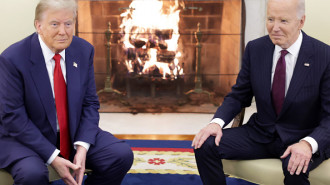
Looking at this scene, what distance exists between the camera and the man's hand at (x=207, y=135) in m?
2.17

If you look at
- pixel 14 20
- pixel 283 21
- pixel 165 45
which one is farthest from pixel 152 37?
pixel 283 21

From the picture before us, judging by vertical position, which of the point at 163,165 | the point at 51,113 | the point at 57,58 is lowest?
the point at 163,165

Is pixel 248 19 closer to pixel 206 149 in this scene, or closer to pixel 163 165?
pixel 163 165

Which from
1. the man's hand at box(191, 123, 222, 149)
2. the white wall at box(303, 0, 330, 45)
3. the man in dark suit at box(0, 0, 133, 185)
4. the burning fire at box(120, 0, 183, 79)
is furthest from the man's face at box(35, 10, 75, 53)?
the burning fire at box(120, 0, 183, 79)

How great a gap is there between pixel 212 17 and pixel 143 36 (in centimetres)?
70

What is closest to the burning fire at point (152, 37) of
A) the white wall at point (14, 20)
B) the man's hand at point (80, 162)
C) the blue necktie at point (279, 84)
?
the white wall at point (14, 20)

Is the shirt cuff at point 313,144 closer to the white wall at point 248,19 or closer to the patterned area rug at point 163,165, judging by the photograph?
the patterned area rug at point 163,165

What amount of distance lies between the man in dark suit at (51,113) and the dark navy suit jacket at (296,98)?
644 mm

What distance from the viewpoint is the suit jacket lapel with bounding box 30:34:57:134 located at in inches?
81.0

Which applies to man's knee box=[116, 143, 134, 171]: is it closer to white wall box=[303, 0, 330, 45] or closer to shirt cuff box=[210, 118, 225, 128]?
shirt cuff box=[210, 118, 225, 128]

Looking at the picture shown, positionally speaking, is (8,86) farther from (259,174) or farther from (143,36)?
(143,36)

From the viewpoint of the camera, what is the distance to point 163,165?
3018mm

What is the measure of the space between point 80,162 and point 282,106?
976 millimetres

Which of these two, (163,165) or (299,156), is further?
(163,165)
